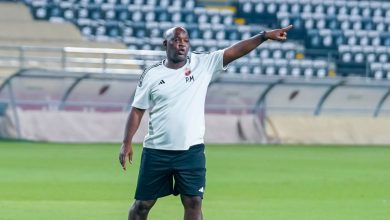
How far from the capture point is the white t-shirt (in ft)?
31.6

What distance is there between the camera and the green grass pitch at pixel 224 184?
13547 millimetres

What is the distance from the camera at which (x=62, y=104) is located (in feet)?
99.7

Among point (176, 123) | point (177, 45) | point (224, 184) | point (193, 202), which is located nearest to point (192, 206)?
point (193, 202)

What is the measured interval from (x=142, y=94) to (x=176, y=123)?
37 centimetres

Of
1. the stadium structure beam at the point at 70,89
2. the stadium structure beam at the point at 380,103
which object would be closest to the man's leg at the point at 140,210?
the stadium structure beam at the point at 70,89

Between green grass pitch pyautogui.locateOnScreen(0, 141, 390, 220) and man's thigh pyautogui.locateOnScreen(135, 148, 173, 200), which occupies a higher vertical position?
man's thigh pyautogui.locateOnScreen(135, 148, 173, 200)

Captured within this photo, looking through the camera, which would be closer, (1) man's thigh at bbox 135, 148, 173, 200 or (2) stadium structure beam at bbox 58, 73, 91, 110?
(1) man's thigh at bbox 135, 148, 173, 200

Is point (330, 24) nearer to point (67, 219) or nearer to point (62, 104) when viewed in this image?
point (62, 104)

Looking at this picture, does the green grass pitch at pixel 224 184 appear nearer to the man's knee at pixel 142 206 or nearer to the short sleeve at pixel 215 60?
the man's knee at pixel 142 206

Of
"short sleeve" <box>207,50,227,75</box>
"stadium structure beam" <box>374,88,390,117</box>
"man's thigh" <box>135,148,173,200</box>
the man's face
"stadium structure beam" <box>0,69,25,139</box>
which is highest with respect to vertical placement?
the man's face

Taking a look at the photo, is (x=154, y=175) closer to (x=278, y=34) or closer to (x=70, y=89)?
(x=278, y=34)

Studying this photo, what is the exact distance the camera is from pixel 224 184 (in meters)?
17.8

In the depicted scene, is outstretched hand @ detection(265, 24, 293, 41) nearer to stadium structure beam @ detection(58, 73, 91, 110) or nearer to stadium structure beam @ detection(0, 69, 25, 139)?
stadium structure beam @ detection(0, 69, 25, 139)

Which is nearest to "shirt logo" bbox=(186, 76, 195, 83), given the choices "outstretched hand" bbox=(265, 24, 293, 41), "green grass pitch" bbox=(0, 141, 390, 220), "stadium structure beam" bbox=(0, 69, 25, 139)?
"outstretched hand" bbox=(265, 24, 293, 41)
